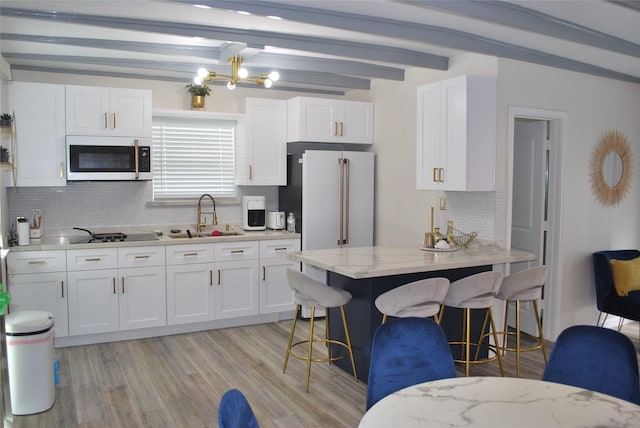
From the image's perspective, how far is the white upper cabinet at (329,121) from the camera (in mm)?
5668

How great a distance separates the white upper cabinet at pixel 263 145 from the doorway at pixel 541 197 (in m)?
2.31

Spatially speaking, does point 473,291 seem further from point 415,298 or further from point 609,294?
point 609,294

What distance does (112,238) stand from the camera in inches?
195

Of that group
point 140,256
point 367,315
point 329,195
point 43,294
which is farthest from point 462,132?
point 43,294

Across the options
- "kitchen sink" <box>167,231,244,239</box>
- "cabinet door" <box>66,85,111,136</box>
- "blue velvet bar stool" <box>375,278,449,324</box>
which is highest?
"cabinet door" <box>66,85,111,136</box>

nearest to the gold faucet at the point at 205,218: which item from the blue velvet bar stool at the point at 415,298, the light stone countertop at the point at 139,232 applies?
the light stone countertop at the point at 139,232

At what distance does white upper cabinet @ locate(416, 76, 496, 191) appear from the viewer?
4305 mm

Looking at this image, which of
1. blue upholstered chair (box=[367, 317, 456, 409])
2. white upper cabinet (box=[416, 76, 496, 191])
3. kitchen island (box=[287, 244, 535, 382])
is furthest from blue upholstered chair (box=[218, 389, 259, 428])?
white upper cabinet (box=[416, 76, 496, 191])

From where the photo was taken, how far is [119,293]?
4855mm

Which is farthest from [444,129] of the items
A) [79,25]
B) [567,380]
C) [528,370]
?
[79,25]

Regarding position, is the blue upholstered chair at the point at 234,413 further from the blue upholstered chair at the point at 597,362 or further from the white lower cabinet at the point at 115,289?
the white lower cabinet at the point at 115,289

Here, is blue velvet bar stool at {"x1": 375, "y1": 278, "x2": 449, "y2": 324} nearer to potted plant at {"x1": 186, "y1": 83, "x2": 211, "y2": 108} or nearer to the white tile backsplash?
the white tile backsplash

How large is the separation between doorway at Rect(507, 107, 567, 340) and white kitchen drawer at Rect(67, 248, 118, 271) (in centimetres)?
354

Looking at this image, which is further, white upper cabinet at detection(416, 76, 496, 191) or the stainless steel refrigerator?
the stainless steel refrigerator
